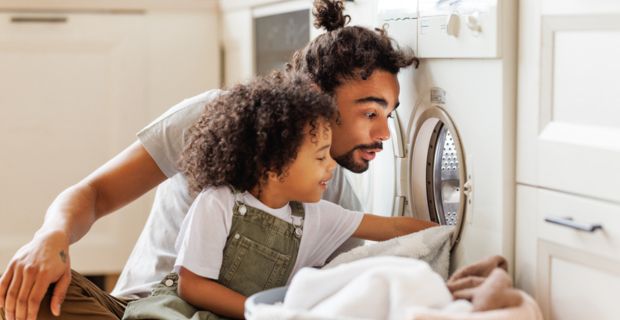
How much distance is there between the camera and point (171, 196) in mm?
1769

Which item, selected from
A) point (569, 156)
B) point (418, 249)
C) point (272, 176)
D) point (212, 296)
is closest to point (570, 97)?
point (569, 156)

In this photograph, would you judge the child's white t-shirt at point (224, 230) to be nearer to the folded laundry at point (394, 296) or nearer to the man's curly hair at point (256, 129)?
the man's curly hair at point (256, 129)

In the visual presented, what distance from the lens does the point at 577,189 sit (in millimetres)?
1166

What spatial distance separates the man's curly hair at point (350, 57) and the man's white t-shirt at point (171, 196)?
0.71 feet

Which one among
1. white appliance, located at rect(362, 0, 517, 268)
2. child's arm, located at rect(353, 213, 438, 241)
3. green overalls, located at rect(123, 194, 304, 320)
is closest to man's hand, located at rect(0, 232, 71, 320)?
green overalls, located at rect(123, 194, 304, 320)

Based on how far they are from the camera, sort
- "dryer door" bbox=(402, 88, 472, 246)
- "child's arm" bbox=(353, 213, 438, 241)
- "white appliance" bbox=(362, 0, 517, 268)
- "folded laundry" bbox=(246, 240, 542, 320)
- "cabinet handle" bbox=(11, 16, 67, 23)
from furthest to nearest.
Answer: "cabinet handle" bbox=(11, 16, 67, 23) < "dryer door" bbox=(402, 88, 472, 246) < "child's arm" bbox=(353, 213, 438, 241) < "white appliance" bbox=(362, 0, 517, 268) < "folded laundry" bbox=(246, 240, 542, 320)

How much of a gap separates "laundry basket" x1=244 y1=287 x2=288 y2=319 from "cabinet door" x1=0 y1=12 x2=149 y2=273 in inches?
64.9

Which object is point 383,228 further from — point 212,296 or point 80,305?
point 80,305

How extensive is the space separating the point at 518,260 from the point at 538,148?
0.17m

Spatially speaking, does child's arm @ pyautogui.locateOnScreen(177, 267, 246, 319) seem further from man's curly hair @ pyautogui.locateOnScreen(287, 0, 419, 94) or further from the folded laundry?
man's curly hair @ pyautogui.locateOnScreen(287, 0, 419, 94)

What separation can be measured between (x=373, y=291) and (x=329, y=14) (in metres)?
0.69

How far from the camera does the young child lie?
4.35 ft

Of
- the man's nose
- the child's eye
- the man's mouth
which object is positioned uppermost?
the child's eye

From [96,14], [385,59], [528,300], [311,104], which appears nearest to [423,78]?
[385,59]
